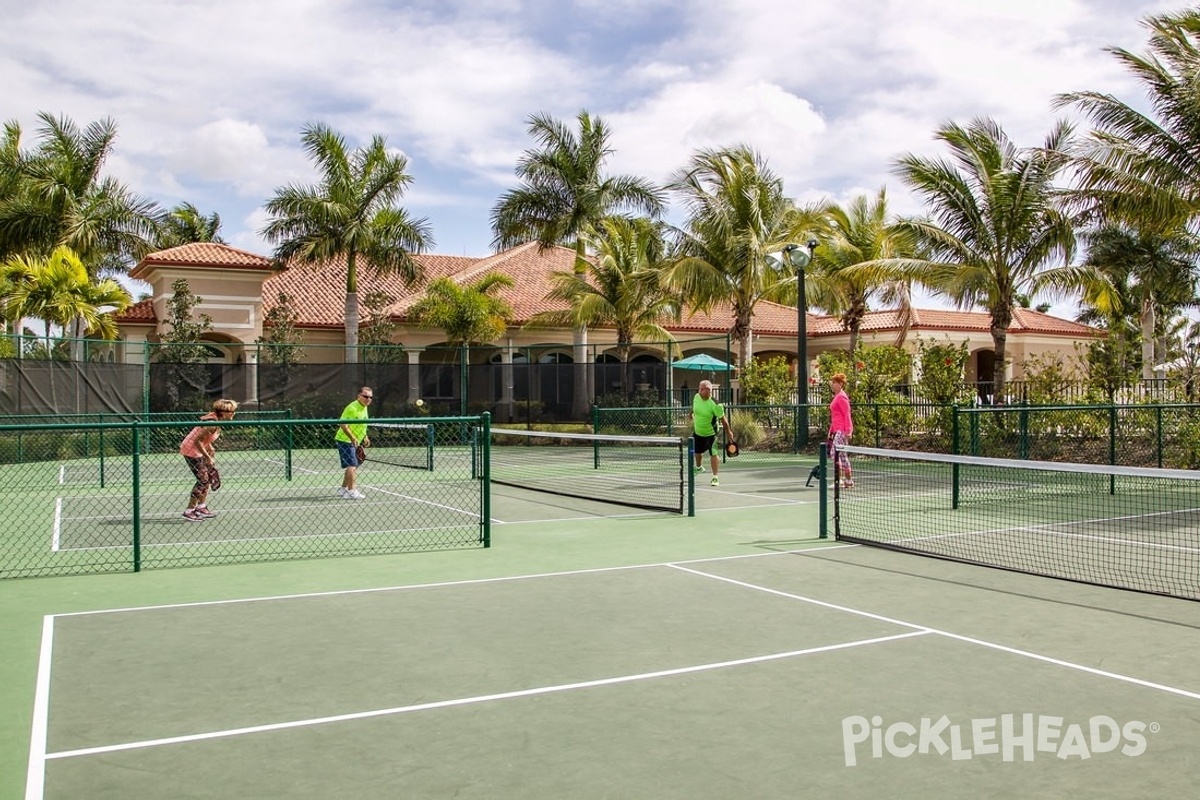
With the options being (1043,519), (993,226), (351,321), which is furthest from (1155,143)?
(351,321)

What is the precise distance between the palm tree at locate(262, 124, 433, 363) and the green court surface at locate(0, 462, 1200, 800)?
22248 mm

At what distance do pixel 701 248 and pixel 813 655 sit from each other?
75.9ft

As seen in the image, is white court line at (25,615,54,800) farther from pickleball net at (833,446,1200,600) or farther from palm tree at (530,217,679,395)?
palm tree at (530,217,679,395)

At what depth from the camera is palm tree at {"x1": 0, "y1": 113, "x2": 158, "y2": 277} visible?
30.9 metres

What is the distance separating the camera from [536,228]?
33406 mm

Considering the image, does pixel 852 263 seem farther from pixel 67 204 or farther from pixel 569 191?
pixel 67 204

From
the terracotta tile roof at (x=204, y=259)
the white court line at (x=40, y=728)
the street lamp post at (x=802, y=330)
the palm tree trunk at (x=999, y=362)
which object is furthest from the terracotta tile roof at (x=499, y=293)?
the white court line at (x=40, y=728)

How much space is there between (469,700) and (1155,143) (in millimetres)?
18708

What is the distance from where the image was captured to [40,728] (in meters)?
4.86

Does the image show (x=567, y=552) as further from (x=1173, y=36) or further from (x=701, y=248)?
(x=701, y=248)

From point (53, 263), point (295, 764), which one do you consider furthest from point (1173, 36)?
point (53, 263)

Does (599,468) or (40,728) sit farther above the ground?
(599,468)

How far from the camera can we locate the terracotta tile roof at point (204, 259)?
3080 centimetres

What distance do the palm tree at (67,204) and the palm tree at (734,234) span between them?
17408 mm
